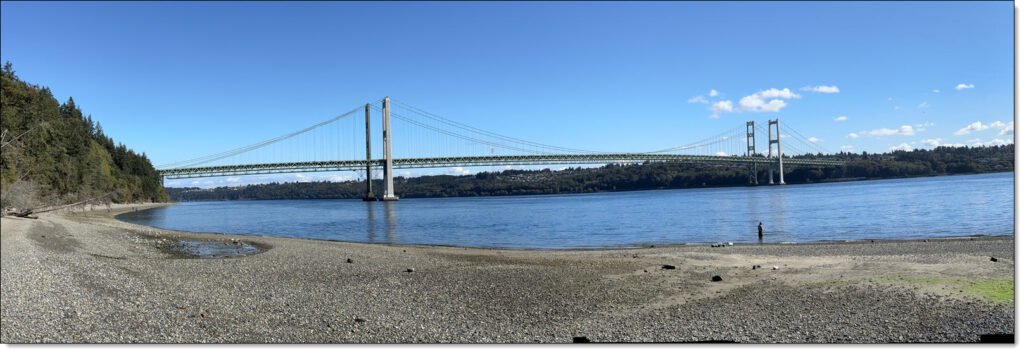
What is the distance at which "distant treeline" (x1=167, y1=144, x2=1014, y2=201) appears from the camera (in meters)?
74.7

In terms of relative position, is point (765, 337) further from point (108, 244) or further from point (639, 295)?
point (108, 244)

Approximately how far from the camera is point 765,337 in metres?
5.04

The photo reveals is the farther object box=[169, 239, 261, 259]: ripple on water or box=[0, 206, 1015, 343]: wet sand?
box=[169, 239, 261, 259]: ripple on water

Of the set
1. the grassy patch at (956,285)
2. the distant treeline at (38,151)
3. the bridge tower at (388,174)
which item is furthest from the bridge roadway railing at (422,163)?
the grassy patch at (956,285)

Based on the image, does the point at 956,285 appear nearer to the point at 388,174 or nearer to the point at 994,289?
the point at 994,289

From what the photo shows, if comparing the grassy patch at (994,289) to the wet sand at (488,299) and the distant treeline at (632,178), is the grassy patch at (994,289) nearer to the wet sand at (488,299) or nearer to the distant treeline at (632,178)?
the wet sand at (488,299)

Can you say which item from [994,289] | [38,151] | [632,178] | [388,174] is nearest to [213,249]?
[38,151]

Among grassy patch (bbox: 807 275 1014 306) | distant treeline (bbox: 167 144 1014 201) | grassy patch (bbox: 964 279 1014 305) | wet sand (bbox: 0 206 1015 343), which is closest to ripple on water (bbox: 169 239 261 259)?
wet sand (bbox: 0 206 1015 343)

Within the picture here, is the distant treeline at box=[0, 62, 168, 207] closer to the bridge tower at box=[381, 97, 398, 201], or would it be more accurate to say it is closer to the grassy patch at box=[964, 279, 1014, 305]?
the grassy patch at box=[964, 279, 1014, 305]

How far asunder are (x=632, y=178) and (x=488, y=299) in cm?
8743

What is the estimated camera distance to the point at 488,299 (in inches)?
268

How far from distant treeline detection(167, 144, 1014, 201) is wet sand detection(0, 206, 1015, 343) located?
65.7 metres

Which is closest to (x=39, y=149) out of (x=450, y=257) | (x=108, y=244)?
(x=108, y=244)

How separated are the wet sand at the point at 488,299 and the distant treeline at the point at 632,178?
65684 mm
